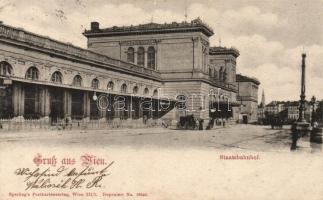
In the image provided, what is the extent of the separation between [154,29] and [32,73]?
78.6 ft

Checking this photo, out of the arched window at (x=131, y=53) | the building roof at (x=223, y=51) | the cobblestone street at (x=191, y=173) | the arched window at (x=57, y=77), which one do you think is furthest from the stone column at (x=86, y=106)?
the building roof at (x=223, y=51)

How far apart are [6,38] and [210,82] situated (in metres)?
31.4

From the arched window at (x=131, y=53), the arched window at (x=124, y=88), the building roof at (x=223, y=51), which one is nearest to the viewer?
the arched window at (x=124, y=88)

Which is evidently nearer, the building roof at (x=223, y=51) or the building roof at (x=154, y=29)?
the building roof at (x=154, y=29)

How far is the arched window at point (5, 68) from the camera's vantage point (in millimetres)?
25330

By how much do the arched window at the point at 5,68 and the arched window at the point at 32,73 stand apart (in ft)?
5.86

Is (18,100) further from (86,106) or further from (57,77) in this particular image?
(86,106)

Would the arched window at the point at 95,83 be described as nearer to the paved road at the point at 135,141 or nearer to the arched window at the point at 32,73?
the arched window at the point at 32,73

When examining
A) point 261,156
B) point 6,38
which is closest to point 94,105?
point 6,38

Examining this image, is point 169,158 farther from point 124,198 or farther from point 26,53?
point 26,53

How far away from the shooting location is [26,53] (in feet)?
89.4

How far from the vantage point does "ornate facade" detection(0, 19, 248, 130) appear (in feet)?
86.4

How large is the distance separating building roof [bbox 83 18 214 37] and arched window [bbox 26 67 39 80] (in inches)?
918

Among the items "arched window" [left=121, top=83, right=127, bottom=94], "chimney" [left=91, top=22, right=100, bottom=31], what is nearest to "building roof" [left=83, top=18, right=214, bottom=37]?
"chimney" [left=91, top=22, right=100, bottom=31]
